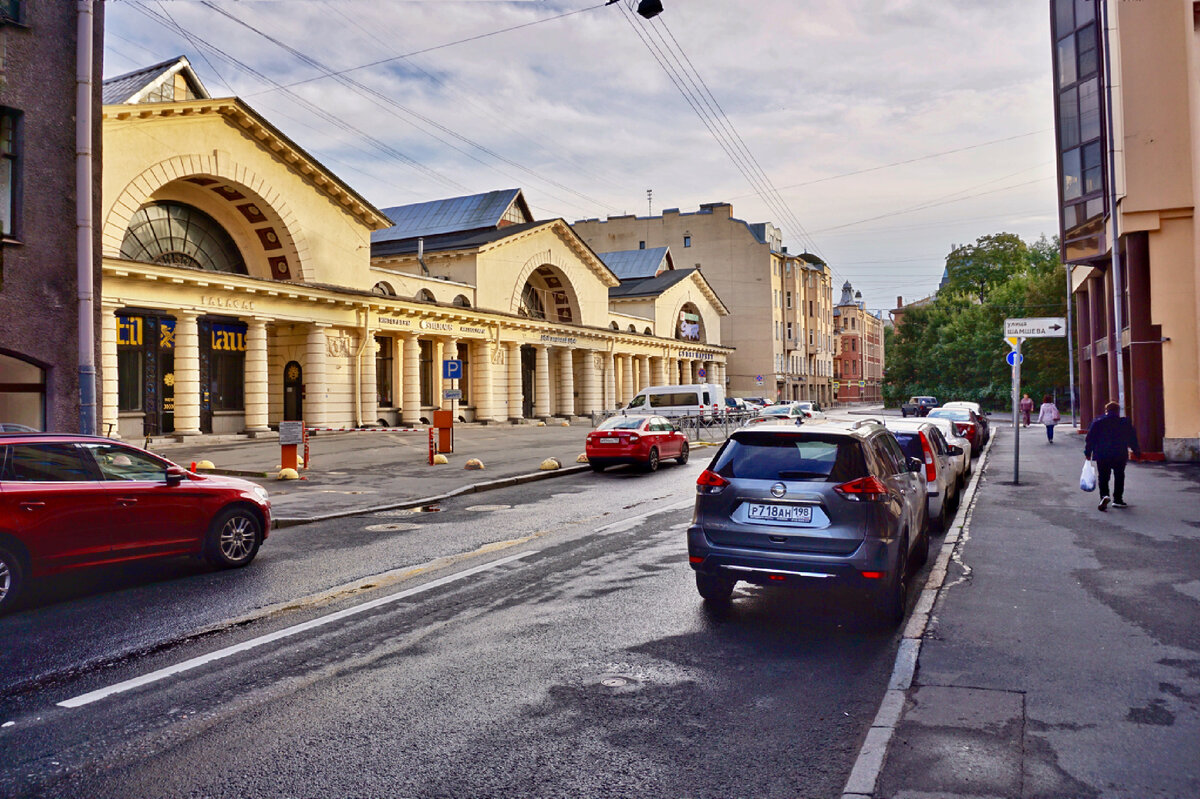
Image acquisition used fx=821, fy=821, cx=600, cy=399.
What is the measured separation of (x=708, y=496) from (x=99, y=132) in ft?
52.3

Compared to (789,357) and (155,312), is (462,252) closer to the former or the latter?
(155,312)

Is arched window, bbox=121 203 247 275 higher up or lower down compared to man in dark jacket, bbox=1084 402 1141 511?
higher up

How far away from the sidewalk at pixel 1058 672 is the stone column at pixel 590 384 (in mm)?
42102

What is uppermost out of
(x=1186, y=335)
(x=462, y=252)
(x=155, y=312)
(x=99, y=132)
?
(x=462, y=252)

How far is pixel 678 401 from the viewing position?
142 feet

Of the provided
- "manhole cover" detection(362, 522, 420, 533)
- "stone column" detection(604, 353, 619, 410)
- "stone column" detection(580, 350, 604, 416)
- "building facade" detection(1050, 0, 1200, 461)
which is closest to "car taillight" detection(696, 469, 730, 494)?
"manhole cover" detection(362, 522, 420, 533)

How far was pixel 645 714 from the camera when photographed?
4.71 meters

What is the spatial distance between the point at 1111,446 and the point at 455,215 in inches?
1691

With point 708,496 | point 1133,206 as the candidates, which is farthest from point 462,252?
point 708,496

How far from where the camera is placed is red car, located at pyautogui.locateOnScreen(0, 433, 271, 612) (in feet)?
23.5

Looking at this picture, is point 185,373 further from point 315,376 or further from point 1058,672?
point 1058,672

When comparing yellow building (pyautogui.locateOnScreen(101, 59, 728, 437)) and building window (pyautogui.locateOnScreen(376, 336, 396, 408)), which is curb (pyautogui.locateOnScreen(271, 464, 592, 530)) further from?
building window (pyautogui.locateOnScreen(376, 336, 396, 408))

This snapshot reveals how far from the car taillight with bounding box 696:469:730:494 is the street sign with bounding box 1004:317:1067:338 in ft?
38.4

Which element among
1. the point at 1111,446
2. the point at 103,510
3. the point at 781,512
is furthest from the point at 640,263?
the point at 781,512
